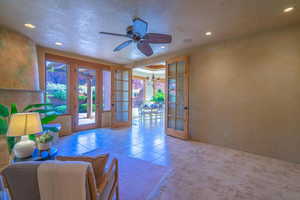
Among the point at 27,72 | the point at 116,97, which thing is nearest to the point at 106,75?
the point at 116,97

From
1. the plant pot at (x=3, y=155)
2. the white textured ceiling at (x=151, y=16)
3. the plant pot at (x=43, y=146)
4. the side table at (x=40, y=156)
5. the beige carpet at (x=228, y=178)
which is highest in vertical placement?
the white textured ceiling at (x=151, y=16)

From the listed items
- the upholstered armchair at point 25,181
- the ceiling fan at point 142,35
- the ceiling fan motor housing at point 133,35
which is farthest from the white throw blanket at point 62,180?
the ceiling fan motor housing at point 133,35

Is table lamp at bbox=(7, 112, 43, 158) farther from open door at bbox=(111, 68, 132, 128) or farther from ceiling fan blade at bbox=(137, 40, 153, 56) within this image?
open door at bbox=(111, 68, 132, 128)

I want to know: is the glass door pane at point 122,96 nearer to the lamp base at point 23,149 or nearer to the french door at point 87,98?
the french door at point 87,98

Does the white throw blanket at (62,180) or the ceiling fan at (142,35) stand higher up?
the ceiling fan at (142,35)

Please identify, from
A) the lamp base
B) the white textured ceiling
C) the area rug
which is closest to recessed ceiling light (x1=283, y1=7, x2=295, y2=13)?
the white textured ceiling

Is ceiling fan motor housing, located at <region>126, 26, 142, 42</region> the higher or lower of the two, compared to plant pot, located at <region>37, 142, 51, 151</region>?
higher

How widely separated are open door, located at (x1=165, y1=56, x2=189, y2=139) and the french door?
9.78ft

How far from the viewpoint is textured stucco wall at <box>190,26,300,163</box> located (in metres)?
2.82

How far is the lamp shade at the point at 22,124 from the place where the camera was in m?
1.71

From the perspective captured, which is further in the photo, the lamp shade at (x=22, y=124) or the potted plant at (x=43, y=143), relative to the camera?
the potted plant at (x=43, y=143)

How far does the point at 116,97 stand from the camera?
19.7 ft

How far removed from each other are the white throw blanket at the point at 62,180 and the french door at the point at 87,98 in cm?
453

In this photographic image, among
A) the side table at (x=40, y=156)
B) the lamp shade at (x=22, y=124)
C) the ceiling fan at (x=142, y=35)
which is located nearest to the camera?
the lamp shade at (x=22, y=124)
